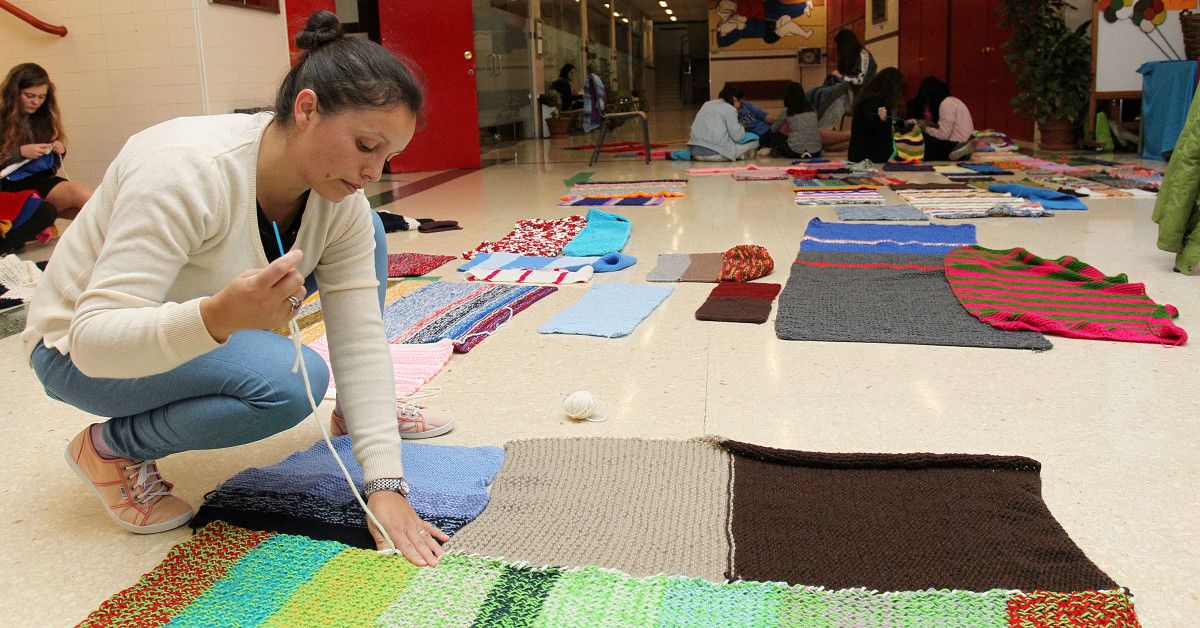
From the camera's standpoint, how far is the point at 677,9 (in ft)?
87.3

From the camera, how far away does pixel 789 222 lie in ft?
16.4

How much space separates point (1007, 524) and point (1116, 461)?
0.48m

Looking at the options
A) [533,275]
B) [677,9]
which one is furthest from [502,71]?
[677,9]

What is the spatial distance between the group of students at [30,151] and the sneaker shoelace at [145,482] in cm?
342

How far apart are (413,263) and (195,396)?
2522mm

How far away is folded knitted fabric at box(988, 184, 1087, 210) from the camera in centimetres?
519

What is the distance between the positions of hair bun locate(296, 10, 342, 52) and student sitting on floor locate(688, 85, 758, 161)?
7804 millimetres

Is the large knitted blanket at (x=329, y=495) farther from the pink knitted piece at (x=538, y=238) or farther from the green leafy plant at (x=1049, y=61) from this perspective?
the green leafy plant at (x=1049, y=61)

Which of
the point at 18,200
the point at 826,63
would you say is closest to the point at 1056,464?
the point at 18,200

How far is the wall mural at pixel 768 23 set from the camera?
18750mm

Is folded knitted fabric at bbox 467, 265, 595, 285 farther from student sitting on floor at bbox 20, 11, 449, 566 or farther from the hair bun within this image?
the hair bun

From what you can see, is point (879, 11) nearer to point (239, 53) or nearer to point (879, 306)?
point (239, 53)

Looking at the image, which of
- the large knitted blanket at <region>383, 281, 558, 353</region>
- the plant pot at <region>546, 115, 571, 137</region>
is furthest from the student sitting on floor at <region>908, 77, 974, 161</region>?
the plant pot at <region>546, 115, 571, 137</region>

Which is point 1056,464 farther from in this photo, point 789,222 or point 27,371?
point 789,222
